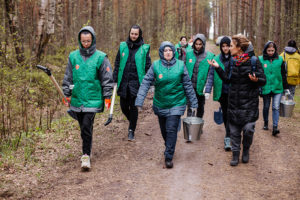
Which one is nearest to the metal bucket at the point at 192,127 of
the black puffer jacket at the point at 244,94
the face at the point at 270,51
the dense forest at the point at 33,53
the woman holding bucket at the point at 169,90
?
the woman holding bucket at the point at 169,90

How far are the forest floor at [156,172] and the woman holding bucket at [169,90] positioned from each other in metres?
0.58

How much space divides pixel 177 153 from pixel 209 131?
1.84m

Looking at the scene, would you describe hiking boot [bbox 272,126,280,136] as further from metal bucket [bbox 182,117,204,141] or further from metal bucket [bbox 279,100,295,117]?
metal bucket [bbox 182,117,204,141]

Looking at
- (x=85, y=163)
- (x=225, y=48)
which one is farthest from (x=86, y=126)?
(x=225, y=48)

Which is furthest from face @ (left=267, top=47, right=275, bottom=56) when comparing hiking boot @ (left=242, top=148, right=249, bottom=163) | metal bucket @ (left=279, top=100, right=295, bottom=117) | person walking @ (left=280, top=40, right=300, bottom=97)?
hiking boot @ (left=242, top=148, right=249, bottom=163)

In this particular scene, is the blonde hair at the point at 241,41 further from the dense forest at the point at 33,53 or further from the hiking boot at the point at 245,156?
the dense forest at the point at 33,53

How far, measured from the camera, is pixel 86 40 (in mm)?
4922

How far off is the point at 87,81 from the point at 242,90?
2.51m

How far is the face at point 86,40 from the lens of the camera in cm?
490

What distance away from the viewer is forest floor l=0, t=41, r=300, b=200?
4305 mm

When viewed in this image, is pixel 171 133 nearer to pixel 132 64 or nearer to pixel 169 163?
pixel 169 163

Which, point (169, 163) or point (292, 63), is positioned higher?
point (292, 63)

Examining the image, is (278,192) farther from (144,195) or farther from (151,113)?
(151,113)

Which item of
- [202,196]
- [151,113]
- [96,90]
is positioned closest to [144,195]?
[202,196]
